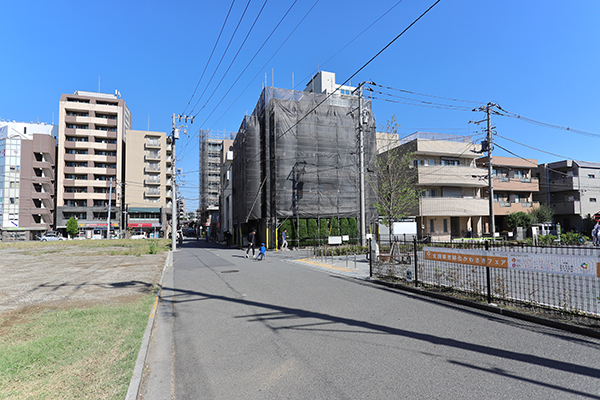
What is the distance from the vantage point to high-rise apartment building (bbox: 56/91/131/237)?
195 feet

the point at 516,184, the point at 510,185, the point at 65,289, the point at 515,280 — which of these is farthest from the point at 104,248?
the point at 516,184

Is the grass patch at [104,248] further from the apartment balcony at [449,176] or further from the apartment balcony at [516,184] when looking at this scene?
the apartment balcony at [516,184]

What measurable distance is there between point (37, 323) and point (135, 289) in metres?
4.04

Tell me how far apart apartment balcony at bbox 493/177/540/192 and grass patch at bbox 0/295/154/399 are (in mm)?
45373

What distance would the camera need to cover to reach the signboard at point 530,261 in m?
5.96

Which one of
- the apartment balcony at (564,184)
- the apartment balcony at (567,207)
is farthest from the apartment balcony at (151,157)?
the apartment balcony at (567,207)

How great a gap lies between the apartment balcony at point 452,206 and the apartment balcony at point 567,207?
52.4 ft

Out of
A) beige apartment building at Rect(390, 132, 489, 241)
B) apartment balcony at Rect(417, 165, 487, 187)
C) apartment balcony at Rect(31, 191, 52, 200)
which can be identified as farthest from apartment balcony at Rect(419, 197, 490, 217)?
apartment balcony at Rect(31, 191, 52, 200)

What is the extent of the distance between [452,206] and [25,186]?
70700 millimetres

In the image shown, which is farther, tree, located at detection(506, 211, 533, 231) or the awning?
the awning

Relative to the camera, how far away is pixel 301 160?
30.0m

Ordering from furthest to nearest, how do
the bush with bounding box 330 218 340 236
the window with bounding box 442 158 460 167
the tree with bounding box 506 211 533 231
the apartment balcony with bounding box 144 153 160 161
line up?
1. the apartment balcony with bounding box 144 153 160 161
2. the window with bounding box 442 158 460 167
3. the tree with bounding box 506 211 533 231
4. the bush with bounding box 330 218 340 236

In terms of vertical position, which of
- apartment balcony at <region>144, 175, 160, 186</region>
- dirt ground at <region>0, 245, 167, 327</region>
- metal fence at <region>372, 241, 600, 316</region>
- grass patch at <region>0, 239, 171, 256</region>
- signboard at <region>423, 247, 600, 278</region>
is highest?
apartment balcony at <region>144, 175, 160, 186</region>

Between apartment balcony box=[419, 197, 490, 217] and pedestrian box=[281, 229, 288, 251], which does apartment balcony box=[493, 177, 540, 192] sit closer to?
apartment balcony box=[419, 197, 490, 217]
